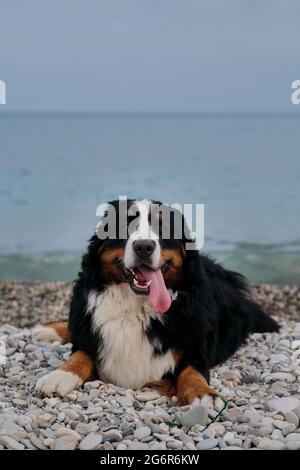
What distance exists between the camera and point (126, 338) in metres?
5.34

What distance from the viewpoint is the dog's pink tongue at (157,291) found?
504 centimetres

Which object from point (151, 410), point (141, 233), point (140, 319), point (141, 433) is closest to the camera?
point (141, 433)

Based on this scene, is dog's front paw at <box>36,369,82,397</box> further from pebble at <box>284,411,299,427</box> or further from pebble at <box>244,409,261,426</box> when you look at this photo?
pebble at <box>284,411,299,427</box>

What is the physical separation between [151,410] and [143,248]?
40.5 inches

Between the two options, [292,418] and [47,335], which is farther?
[47,335]

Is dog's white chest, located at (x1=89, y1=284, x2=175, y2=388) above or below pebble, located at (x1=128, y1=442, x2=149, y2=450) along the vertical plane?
above

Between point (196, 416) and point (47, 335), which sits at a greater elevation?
point (47, 335)

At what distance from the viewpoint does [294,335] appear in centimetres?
713

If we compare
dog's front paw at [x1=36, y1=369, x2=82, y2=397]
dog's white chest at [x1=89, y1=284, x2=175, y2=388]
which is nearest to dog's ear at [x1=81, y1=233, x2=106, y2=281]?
dog's white chest at [x1=89, y1=284, x2=175, y2=388]

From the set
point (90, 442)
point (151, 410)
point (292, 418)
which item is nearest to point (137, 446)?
point (90, 442)

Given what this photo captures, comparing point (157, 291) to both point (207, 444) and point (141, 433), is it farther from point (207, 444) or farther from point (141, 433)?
point (207, 444)

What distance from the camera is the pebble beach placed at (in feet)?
14.1

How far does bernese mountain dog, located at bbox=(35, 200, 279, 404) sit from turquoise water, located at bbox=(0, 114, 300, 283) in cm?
315
